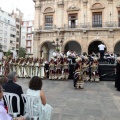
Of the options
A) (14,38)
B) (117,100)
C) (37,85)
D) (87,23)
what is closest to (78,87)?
(117,100)

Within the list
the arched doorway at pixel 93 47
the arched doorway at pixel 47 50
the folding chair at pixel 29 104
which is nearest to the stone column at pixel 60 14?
the arched doorway at pixel 47 50

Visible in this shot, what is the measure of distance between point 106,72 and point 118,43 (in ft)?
48.1

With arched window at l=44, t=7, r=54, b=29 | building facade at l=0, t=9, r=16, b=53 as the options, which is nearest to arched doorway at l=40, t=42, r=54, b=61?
arched window at l=44, t=7, r=54, b=29

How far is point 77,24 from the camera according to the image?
29312mm

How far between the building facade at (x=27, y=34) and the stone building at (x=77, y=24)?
37.4 metres

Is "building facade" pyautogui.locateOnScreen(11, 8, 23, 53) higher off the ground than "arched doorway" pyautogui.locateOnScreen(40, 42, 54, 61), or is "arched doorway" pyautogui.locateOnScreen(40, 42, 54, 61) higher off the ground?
"building facade" pyautogui.locateOnScreen(11, 8, 23, 53)

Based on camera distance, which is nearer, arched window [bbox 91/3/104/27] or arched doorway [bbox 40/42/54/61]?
arched window [bbox 91/3/104/27]

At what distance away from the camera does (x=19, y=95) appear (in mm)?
4906

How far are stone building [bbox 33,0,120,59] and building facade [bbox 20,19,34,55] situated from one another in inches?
1474

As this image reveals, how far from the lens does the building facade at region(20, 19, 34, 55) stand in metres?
69.1

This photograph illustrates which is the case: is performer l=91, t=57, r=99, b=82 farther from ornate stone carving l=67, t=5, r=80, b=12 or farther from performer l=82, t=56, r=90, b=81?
ornate stone carving l=67, t=5, r=80, b=12

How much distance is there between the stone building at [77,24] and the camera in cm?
2783

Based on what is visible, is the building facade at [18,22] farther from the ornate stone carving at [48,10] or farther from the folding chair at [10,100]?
the folding chair at [10,100]

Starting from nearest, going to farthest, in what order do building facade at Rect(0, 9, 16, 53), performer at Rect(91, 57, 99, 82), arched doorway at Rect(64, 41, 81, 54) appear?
performer at Rect(91, 57, 99, 82)
arched doorway at Rect(64, 41, 81, 54)
building facade at Rect(0, 9, 16, 53)
